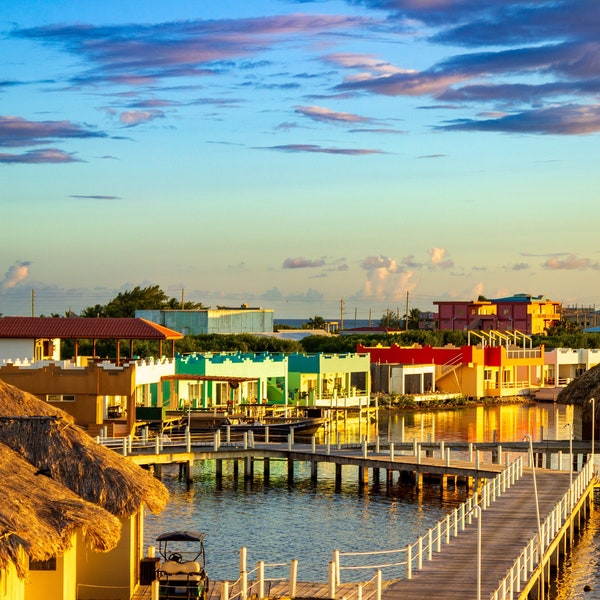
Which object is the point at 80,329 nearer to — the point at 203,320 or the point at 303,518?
the point at 303,518

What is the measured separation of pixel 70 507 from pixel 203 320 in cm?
10661

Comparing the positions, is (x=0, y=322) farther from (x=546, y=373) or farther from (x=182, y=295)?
(x=182, y=295)

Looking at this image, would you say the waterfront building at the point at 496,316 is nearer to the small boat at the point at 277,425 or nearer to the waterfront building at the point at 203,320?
the waterfront building at the point at 203,320

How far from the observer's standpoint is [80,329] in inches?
2702

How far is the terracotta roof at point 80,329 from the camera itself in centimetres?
6806

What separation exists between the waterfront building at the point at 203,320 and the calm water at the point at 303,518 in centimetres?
6903

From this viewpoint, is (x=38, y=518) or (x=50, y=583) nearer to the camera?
(x=38, y=518)

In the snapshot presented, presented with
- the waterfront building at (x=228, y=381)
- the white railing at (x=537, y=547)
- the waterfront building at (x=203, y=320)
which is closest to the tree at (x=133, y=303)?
the waterfront building at (x=203, y=320)

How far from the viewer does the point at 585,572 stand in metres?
38.0

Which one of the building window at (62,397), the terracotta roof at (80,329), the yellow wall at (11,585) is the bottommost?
the yellow wall at (11,585)

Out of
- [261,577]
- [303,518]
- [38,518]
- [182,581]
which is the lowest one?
[303,518]

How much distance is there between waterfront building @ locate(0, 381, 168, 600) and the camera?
25.5 metres

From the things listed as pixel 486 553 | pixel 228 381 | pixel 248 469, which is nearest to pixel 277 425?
pixel 228 381

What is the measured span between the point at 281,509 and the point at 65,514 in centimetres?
2347
